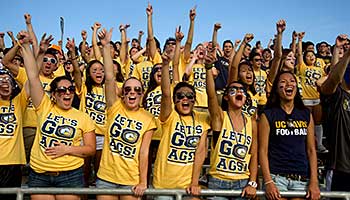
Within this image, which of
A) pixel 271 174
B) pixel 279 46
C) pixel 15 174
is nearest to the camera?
pixel 271 174

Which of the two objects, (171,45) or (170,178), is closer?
(170,178)

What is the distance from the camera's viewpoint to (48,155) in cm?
448

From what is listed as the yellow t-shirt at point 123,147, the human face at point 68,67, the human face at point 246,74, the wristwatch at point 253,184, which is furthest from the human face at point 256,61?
the wristwatch at point 253,184

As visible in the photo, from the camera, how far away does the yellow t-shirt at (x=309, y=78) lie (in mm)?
8602

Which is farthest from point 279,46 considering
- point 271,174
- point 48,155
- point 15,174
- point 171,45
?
point 15,174

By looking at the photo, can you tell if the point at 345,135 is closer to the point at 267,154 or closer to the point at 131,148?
the point at 267,154

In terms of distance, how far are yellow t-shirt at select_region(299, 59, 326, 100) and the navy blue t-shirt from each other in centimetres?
438

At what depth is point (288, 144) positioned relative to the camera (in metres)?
4.37

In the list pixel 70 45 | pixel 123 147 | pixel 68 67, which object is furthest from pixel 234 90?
pixel 68 67

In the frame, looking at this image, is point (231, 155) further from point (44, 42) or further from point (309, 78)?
point (309, 78)

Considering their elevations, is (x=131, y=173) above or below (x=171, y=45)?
below

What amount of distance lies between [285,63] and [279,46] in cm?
110

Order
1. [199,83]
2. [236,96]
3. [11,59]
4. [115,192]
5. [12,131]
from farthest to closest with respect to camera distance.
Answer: [199,83] < [11,59] < [12,131] < [236,96] < [115,192]

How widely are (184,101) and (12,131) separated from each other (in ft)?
7.00
